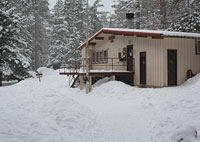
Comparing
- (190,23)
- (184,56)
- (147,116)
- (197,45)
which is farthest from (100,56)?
(147,116)

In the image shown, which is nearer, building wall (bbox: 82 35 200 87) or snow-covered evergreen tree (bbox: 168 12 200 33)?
building wall (bbox: 82 35 200 87)

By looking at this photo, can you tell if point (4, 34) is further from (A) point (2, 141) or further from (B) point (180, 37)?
(A) point (2, 141)

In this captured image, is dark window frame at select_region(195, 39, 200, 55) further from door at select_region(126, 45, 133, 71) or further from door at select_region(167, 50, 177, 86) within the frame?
door at select_region(126, 45, 133, 71)

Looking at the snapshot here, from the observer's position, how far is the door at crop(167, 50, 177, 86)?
13.2m

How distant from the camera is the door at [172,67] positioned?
13250 millimetres

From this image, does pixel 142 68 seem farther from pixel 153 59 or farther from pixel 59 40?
pixel 59 40

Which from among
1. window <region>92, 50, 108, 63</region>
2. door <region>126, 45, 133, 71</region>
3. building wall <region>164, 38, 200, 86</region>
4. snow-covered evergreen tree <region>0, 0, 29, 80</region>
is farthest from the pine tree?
building wall <region>164, 38, 200, 86</region>

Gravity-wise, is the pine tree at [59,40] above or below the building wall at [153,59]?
above

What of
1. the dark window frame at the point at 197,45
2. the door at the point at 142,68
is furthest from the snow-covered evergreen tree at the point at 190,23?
the door at the point at 142,68

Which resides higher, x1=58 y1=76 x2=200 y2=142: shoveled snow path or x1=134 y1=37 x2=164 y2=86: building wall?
x1=134 y1=37 x2=164 y2=86: building wall

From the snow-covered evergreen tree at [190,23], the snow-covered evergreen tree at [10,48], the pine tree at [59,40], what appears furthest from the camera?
the pine tree at [59,40]

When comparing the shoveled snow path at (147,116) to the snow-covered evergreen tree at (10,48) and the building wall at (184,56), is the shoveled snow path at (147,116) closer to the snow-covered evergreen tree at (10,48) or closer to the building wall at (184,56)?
the building wall at (184,56)

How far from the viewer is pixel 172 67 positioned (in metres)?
13.3

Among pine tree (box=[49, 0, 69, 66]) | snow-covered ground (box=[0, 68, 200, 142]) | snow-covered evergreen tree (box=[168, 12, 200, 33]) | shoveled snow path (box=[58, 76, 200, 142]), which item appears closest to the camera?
snow-covered ground (box=[0, 68, 200, 142])
